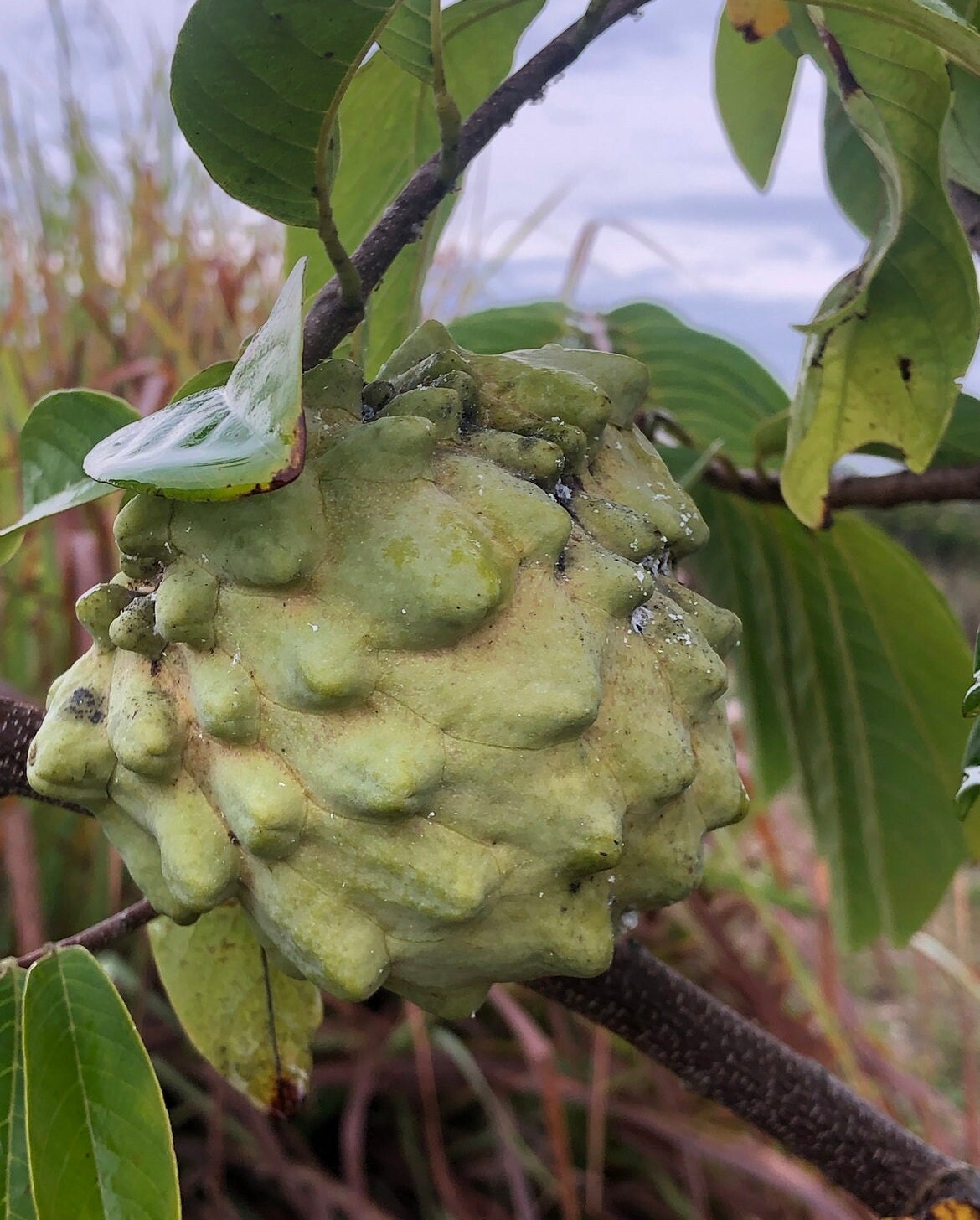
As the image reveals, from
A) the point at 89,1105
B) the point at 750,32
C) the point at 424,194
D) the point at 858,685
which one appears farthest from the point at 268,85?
the point at 858,685

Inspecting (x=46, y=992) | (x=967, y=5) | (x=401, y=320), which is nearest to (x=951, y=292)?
(x=967, y=5)

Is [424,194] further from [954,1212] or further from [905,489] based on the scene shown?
[954,1212]

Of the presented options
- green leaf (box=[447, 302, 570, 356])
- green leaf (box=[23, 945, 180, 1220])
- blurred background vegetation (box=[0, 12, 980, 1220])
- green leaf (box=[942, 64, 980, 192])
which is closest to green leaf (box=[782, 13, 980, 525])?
green leaf (box=[942, 64, 980, 192])

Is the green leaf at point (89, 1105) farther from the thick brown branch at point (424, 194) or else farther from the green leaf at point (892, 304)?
the green leaf at point (892, 304)

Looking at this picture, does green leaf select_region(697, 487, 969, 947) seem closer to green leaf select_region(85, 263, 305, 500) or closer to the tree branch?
the tree branch

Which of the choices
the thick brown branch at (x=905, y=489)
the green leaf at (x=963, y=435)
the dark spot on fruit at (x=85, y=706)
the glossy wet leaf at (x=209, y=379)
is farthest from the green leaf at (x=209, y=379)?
the green leaf at (x=963, y=435)

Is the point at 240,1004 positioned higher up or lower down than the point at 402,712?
lower down
